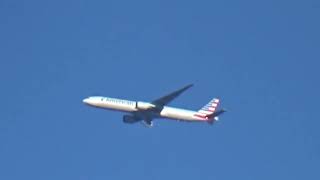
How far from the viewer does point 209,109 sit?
126 metres

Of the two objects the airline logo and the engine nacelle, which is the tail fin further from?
the engine nacelle

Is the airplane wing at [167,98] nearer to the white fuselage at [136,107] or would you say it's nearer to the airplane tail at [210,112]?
the white fuselage at [136,107]

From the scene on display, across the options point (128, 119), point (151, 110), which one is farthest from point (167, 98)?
point (128, 119)

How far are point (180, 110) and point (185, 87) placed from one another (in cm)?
750

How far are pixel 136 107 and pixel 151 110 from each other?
2.09 m

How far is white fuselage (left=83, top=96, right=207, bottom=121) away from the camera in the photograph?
116188 mm

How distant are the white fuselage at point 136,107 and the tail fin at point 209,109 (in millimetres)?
1960

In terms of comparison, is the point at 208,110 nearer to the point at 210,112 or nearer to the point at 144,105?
the point at 210,112

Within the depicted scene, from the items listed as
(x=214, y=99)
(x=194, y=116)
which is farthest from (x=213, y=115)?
(x=214, y=99)

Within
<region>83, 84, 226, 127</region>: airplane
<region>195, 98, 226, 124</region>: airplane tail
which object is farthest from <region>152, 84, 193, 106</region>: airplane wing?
<region>195, 98, 226, 124</region>: airplane tail

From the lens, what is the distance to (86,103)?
117m

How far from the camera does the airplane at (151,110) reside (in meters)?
116

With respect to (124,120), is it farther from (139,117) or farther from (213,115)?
(213,115)

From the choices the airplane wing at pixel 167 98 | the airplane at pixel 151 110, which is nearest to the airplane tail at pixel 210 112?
the airplane at pixel 151 110
